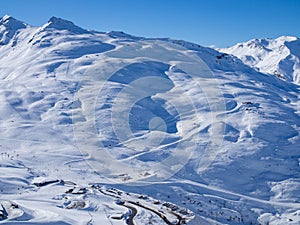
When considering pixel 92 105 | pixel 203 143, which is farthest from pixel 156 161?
pixel 92 105

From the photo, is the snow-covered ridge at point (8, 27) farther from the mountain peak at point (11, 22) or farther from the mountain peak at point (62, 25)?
the mountain peak at point (62, 25)

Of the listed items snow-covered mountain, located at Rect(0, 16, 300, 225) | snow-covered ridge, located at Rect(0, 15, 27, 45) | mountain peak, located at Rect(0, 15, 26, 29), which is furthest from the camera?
mountain peak, located at Rect(0, 15, 26, 29)

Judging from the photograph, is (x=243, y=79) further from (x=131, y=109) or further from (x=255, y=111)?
(x=131, y=109)

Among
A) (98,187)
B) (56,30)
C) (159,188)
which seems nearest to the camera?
(98,187)

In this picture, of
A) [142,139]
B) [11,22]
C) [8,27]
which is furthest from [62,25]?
[142,139]

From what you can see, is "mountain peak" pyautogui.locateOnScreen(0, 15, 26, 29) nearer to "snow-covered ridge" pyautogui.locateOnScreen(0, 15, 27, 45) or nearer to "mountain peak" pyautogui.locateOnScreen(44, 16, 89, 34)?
"snow-covered ridge" pyautogui.locateOnScreen(0, 15, 27, 45)

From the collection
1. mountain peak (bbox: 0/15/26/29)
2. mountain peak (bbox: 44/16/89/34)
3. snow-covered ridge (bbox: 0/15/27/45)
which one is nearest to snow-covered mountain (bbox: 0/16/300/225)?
mountain peak (bbox: 44/16/89/34)
